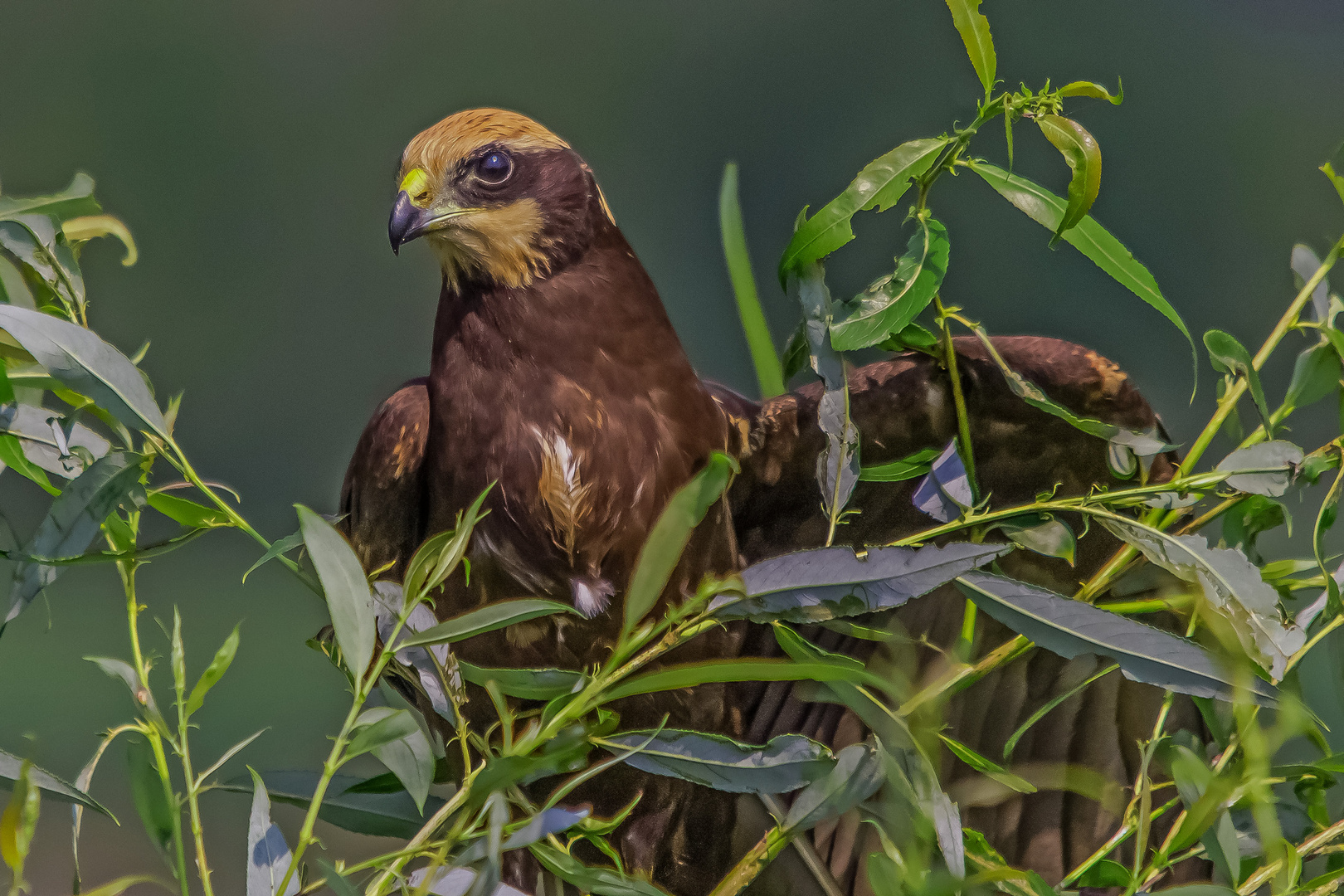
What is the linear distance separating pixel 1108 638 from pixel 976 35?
0.20m

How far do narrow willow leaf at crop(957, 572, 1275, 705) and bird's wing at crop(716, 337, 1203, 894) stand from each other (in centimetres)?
28

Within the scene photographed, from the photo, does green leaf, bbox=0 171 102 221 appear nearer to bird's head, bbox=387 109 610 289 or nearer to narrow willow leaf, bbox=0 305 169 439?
narrow willow leaf, bbox=0 305 169 439

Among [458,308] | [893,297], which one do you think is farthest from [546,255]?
[893,297]

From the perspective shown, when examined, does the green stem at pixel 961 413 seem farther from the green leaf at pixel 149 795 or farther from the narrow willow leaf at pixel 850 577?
the green leaf at pixel 149 795

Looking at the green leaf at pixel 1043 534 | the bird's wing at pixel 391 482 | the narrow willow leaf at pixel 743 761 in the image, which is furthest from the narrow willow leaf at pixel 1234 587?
the bird's wing at pixel 391 482

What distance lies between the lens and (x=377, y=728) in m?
0.31

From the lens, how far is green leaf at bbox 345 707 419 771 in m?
0.31

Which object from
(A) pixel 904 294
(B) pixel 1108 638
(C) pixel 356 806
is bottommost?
(C) pixel 356 806

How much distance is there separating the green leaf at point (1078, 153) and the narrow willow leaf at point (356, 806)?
0.35 m

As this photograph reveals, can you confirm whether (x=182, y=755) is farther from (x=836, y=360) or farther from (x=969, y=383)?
(x=969, y=383)

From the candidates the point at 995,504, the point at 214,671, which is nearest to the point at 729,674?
the point at 214,671

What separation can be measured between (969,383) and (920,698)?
11.9 inches

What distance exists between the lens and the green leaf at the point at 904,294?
1.20 ft

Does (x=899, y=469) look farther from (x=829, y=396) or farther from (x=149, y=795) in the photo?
(x=149, y=795)
